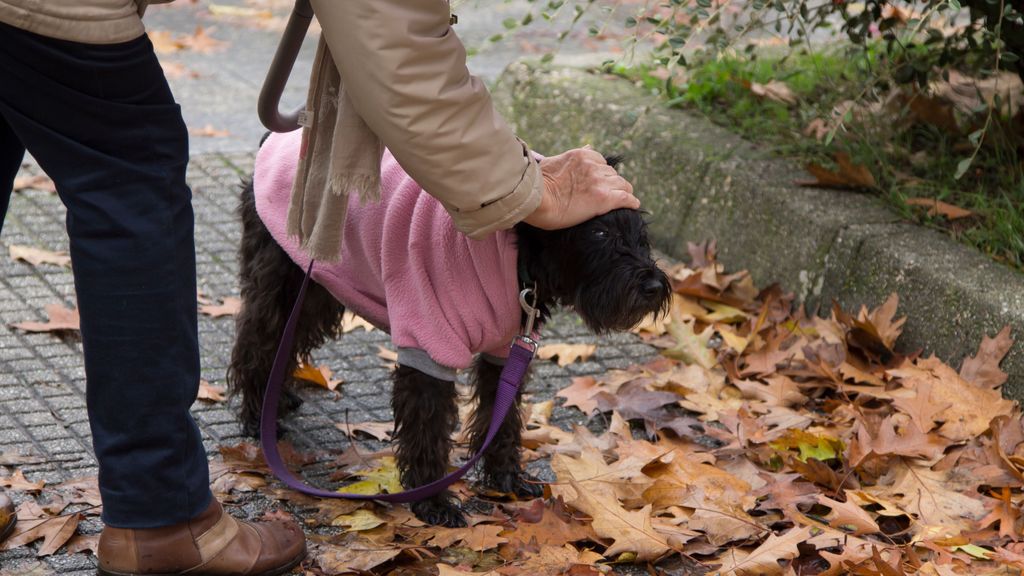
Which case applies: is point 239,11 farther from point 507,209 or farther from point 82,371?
point 507,209

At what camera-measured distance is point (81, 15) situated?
2.31m

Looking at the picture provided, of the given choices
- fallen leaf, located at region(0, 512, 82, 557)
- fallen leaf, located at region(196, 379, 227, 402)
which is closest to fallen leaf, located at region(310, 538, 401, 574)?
fallen leaf, located at region(0, 512, 82, 557)

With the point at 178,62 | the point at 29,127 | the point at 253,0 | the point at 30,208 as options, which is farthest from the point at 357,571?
the point at 253,0

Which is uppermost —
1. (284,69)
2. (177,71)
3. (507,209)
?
(284,69)

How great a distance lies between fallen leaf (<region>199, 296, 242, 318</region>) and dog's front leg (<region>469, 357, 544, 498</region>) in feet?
4.61

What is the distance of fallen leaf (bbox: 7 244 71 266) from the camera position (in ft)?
16.2

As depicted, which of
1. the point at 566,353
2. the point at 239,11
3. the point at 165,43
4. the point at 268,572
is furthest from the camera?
the point at 239,11

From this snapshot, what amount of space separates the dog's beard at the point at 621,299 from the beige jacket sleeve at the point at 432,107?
413mm

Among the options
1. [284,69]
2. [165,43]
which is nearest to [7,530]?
[284,69]

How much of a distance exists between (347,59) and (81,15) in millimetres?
494

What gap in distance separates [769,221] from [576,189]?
6.77ft

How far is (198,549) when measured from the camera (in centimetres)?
278

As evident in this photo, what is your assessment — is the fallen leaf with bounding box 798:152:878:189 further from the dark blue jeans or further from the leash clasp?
the dark blue jeans

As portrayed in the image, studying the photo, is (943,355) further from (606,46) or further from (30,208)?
(606,46)
